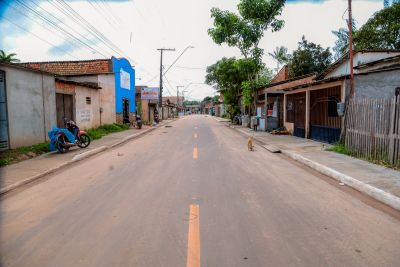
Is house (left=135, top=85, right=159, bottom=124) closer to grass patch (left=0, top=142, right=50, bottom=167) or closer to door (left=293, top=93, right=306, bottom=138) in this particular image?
door (left=293, top=93, right=306, bottom=138)

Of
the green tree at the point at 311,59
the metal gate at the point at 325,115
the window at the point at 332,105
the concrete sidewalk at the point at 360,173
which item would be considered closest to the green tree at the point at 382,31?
the green tree at the point at 311,59

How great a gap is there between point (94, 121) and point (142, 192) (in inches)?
649

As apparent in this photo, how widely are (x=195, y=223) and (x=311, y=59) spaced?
39.6 meters

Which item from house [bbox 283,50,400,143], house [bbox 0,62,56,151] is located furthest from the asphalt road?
house [bbox 283,50,400,143]

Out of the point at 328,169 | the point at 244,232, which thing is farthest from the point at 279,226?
the point at 328,169

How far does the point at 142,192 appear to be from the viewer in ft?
20.9

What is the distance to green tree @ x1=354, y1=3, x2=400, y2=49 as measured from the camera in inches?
1093

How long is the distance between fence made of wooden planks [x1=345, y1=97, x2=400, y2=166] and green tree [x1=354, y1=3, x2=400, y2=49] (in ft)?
72.0

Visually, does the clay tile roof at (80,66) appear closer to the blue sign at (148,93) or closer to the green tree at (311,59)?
the blue sign at (148,93)

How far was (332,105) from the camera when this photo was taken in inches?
586

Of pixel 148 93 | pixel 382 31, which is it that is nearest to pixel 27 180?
pixel 148 93

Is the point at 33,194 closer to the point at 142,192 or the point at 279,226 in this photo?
the point at 142,192

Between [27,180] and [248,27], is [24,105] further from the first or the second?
[248,27]

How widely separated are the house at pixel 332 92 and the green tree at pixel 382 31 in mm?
11545
